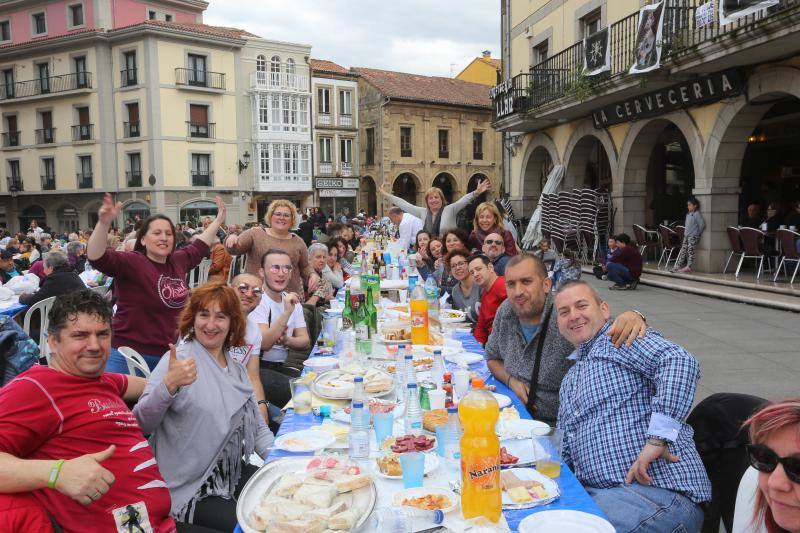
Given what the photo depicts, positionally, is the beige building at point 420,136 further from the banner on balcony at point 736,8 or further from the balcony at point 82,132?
the banner on balcony at point 736,8

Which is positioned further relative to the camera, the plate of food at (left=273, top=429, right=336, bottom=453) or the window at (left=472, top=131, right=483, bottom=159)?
the window at (left=472, top=131, right=483, bottom=159)

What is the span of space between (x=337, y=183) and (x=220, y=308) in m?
36.9

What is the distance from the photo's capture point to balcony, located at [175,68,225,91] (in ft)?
107

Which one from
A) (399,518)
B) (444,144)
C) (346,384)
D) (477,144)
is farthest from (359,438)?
(477,144)

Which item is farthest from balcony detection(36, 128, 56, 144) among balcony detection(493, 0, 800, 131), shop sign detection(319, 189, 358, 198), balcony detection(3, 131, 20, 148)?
balcony detection(493, 0, 800, 131)

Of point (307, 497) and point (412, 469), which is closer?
point (307, 497)

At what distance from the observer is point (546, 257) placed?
9156 millimetres

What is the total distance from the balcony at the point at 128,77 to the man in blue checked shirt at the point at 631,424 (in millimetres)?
34837

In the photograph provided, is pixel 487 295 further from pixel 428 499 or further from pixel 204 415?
pixel 428 499

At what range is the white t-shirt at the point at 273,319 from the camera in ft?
15.1

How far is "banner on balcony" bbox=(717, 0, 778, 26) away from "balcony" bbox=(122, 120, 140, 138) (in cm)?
3071

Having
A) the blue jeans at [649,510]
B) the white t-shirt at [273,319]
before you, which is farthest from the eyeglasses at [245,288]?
the blue jeans at [649,510]

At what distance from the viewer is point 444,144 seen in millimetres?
40938

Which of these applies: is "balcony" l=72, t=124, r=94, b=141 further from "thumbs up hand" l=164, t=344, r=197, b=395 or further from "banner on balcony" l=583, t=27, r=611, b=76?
"thumbs up hand" l=164, t=344, r=197, b=395
